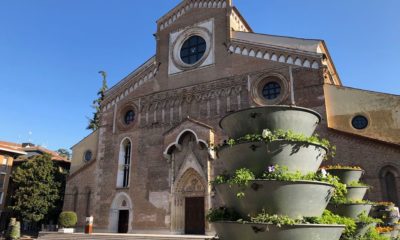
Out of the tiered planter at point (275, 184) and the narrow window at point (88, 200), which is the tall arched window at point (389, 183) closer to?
the tiered planter at point (275, 184)

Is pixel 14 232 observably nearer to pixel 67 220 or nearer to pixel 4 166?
pixel 67 220

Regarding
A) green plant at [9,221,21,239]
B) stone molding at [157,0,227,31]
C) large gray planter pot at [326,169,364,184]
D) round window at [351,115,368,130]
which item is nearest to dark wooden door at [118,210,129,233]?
green plant at [9,221,21,239]

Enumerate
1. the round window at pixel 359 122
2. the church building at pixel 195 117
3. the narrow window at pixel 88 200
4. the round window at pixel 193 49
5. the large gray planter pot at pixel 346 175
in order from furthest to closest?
the narrow window at pixel 88 200
the round window at pixel 193 49
the round window at pixel 359 122
the church building at pixel 195 117
the large gray planter pot at pixel 346 175

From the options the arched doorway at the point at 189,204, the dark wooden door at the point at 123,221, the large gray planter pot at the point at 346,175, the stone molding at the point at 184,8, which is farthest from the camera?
the stone molding at the point at 184,8

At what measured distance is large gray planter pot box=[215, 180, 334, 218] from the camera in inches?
190

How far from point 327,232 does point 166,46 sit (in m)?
20.2

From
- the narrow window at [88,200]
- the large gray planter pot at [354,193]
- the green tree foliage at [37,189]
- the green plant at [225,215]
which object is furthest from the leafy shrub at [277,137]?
the green tree foliage at [37,189]

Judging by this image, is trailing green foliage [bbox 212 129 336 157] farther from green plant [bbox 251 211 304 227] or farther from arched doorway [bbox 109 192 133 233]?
arched doorway [bbox 109 192 133 233]

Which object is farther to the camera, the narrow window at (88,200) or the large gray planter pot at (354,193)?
the narrow window at (88,200)

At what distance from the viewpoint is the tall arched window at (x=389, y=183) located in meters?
14.5

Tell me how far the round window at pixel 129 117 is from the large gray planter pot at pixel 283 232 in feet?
62.3

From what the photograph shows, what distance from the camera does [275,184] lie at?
484 centimetres

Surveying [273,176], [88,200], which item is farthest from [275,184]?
[88,200]

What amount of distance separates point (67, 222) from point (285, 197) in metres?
19.6
